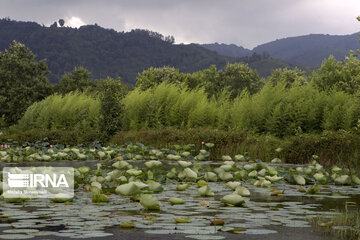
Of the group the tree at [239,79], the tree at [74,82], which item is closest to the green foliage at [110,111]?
the tree at [74,82]

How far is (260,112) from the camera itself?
42.8 ft

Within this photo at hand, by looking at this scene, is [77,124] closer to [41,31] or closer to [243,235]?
[243,235]

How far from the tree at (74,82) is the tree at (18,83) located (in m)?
1.61

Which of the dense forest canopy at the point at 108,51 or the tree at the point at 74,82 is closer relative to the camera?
the tree at the point at 74,82

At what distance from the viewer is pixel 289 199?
490 centimetres

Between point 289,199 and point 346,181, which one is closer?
point 289,199

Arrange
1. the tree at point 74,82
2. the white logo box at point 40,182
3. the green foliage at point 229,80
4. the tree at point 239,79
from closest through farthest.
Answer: the white logo box at point 40,182 → the tree at point 74,82 → the green foliage at point 229,80 → the tree at point 239,79

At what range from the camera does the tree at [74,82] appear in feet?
122

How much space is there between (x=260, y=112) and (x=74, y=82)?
1138 inches

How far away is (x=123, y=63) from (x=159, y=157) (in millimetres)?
126652

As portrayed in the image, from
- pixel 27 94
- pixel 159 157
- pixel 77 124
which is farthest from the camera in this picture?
pixel 27 94

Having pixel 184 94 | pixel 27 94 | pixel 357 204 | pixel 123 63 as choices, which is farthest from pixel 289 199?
pixel 123 63

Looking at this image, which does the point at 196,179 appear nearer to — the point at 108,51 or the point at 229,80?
the point at 229,80

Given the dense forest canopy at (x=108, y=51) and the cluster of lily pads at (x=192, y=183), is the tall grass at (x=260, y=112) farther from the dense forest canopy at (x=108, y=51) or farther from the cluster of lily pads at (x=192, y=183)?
the dense forest canopy at (x=108, y=51)
